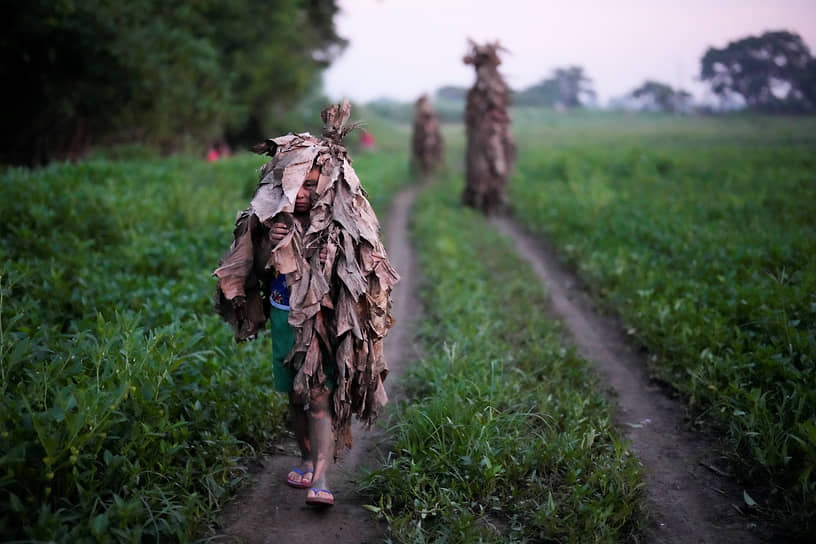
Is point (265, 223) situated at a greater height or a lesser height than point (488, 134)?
lesser

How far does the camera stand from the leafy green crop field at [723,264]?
410 centimetres

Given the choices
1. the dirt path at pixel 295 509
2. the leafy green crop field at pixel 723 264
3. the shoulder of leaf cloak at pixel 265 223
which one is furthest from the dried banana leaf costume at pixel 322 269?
the leafy green crop field at pixel 723 264

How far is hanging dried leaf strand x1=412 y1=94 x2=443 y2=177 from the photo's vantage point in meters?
22.3

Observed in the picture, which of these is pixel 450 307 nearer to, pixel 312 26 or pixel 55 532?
pixel 55 532

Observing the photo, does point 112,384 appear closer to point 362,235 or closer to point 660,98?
point 362,235

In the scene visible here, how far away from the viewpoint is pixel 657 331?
5918 mm

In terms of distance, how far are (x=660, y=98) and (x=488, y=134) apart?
416 centimetres

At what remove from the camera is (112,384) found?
355cm

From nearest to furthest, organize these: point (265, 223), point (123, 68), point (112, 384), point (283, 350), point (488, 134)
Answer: point (265, 223), point (112, 384), point (283, 350), point (123, 68), point (488, 134)

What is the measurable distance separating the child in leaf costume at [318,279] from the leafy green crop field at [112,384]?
26.0 inches

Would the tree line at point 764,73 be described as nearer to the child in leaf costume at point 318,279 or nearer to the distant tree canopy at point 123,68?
the child in leaf costume at point 318,279

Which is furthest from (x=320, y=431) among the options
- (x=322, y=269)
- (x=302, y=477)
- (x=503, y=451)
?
(x=503, y=451)

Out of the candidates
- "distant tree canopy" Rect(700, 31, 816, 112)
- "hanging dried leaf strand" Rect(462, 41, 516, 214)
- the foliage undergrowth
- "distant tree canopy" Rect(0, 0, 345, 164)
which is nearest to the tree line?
"distant tree canopy" Rect(700, 31, 816, 112)

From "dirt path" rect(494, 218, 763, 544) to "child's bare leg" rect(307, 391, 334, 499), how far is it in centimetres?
200
